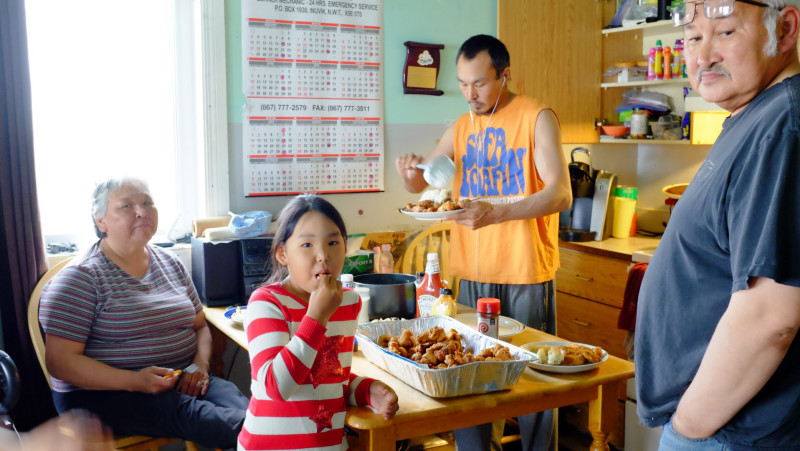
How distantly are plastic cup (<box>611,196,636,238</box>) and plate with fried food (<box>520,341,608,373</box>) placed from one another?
194cm

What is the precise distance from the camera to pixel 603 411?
171 cm

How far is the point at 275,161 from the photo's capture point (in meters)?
3.04

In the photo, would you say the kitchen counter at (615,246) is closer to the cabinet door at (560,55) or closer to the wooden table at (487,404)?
the cabinet door at (560,55)

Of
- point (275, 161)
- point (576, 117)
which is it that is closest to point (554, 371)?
point (275, 161)

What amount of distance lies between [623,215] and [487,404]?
2.29m

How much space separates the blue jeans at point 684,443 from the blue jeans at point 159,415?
4.24ft

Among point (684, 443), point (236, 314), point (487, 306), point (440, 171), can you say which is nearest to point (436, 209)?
point (440, 171)

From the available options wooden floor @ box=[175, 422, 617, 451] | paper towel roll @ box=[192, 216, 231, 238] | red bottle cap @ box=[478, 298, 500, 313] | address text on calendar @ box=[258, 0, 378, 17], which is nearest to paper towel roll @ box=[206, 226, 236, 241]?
paper towel roll @ box=[192, 216, 231, 238]

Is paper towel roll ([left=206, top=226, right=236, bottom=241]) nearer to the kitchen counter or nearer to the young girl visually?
the young girl

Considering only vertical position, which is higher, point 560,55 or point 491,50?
point 560,55

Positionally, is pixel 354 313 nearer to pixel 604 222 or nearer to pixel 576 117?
pixel 604 222

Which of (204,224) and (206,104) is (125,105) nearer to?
(206,104)

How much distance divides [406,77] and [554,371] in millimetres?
1943

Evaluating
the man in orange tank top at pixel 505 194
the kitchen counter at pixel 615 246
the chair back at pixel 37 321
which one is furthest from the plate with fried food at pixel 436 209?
the chair back at pixel 37 321
